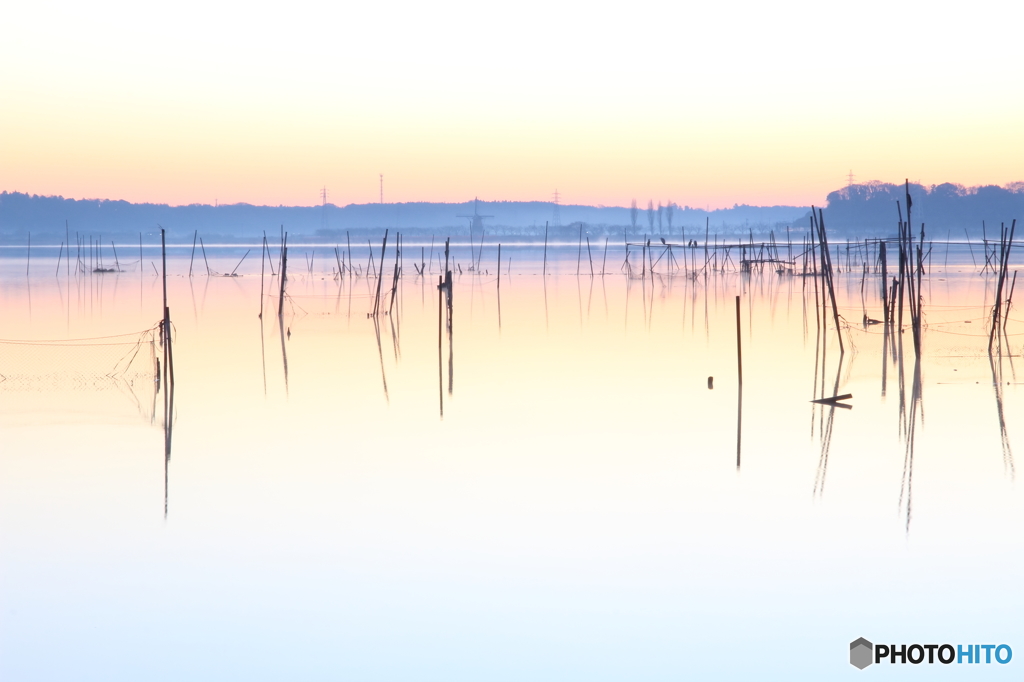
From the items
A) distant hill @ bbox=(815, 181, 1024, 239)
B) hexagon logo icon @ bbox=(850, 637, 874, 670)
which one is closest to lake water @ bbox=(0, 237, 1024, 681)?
hexagon logo icon @ bbox=(850, 637, 874, 670)

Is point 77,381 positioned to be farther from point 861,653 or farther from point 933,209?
point 933,209

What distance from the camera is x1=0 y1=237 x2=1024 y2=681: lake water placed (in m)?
4.53

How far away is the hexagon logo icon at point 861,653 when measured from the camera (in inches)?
173

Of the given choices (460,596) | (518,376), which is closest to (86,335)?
(518,376)

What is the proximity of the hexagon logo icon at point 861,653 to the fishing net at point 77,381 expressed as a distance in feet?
21.0

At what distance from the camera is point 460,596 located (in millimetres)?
4996

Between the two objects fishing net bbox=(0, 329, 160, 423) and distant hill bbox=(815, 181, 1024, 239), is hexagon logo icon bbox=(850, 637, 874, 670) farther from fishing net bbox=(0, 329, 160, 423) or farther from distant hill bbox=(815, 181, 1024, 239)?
distant hill bbox=(815, 181, 1024, 239)

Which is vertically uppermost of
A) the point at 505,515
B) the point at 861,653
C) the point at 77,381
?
the point at 77,381

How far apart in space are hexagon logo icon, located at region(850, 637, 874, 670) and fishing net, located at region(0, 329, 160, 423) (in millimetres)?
6412

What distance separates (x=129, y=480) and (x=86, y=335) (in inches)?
383

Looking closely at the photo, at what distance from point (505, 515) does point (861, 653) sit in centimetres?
233

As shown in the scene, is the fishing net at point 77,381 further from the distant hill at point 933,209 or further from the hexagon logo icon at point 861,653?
the distant hill at point 933,209

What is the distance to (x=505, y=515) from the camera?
244 inches

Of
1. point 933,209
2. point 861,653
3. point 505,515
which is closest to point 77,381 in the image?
point 505,515
